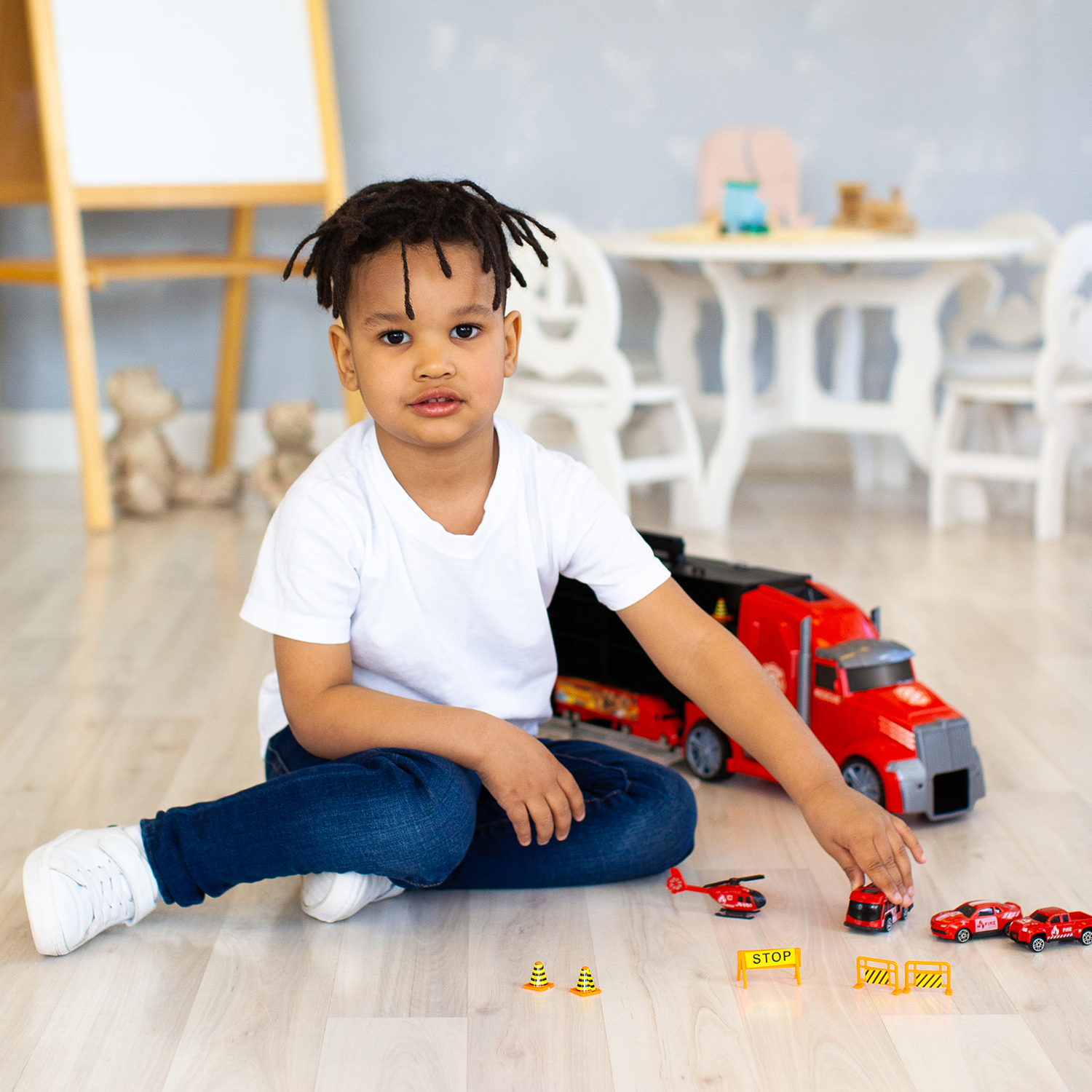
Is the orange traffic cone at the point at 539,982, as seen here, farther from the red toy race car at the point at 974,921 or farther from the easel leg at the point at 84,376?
the easel leg at the point at 84,376

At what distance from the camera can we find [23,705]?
155 centimetres

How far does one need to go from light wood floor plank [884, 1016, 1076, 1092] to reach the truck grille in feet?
1.08

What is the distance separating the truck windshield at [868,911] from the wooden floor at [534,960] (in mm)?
21

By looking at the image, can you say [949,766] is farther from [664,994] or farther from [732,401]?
[732,401]

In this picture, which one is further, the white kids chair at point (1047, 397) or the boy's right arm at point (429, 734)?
the white kids chair at point (1047, 397)

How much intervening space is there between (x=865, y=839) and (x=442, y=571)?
1.19 feet

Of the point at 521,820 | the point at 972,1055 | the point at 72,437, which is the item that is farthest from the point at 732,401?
the point at 972,1055

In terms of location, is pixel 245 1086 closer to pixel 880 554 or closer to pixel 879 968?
pixel 879 968

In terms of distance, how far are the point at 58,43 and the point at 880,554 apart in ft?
5.58

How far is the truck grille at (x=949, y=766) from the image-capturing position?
1207mm

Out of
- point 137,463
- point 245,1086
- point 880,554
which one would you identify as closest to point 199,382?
point 137,463

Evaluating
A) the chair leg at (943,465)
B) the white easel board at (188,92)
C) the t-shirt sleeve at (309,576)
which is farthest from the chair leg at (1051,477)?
the t-shirt sleeve at (309,576)

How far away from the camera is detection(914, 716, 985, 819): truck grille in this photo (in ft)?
3.96

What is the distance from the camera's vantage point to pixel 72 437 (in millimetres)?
3098
